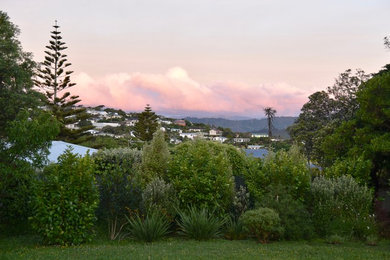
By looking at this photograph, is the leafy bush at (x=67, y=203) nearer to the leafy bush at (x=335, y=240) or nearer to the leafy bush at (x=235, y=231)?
the leafy bush at (x=235, y=231)

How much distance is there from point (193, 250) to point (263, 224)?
183cm

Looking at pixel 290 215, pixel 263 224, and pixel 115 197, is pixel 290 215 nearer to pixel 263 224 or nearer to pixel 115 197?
pixel 263 224

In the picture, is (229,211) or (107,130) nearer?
(229,211)

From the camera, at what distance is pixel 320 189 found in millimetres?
10219

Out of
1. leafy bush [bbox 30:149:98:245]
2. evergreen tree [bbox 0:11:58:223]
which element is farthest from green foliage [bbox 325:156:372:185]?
evergreen tree [bbox 0:11:58:223]

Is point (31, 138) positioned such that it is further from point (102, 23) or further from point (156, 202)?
point (102, 23)

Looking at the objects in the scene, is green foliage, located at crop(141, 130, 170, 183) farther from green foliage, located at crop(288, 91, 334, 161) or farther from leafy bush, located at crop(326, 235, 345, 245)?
green foliage, located at crop(288, 91, 334, 161)

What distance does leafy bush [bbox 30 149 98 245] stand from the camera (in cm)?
795

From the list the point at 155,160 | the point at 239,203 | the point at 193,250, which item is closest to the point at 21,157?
the point at 155,160

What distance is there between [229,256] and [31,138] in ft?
16.8

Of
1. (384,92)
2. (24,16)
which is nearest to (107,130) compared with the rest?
(24,16)

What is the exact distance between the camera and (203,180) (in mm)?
9984

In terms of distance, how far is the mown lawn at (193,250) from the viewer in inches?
267

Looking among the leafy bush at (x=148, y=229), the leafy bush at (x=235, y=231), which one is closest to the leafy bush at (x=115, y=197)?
the leafy bush at (x=148, y=229)
